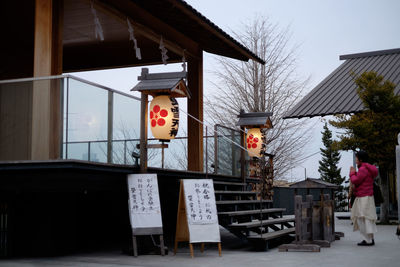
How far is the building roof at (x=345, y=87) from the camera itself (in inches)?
720

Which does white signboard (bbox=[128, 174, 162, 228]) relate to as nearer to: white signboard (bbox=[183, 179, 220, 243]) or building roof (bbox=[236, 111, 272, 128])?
white signboard (bbox=[183, 179, 220, 243])

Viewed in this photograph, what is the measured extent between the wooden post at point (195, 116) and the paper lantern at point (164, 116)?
4.10 m

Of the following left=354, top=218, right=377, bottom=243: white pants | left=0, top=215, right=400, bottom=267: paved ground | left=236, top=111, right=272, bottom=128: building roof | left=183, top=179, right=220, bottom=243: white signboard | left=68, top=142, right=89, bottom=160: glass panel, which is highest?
left=236, top=111, right=272, bottom=128: building roof

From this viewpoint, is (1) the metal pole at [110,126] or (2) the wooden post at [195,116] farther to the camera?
(2) the wooden post at [195,116]

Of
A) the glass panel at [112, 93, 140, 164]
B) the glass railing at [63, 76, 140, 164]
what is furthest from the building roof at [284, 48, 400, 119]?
the glass railing at [63, 76, 140, 164]

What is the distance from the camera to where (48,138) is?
777 cm

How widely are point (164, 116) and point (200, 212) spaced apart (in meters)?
2.02

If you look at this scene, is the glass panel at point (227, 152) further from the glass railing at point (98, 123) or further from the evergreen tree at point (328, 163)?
the evergreen tree at point (328, 163)

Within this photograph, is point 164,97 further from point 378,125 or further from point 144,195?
point 378,125

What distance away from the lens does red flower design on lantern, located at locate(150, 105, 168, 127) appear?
31.5 feet

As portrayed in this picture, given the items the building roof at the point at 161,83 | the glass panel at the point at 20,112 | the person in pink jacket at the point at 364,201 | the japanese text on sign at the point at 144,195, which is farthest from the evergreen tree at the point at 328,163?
the glass panel at the point at 20,112

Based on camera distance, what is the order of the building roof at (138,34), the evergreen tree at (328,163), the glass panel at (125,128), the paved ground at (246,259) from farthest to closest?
1. the evergreen tree at (328,163)
2. the building roof at (138,34)
3. the glass panel at (125,128)
4. the paved ground at (246,259)

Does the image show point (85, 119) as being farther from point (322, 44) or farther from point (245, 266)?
point (322, 44)

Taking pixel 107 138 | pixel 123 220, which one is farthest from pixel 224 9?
pixel 107 138
